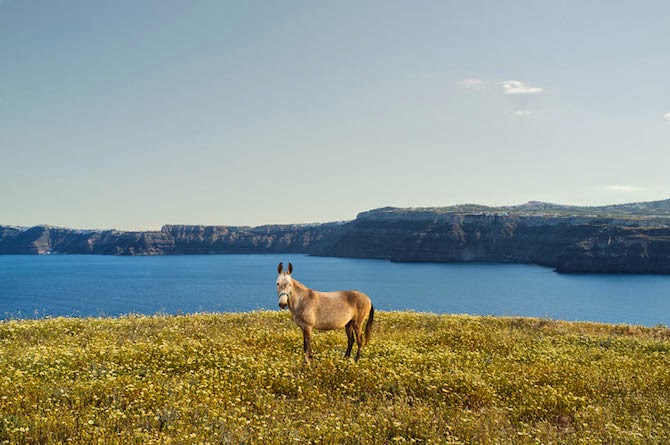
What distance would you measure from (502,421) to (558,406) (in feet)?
6.91

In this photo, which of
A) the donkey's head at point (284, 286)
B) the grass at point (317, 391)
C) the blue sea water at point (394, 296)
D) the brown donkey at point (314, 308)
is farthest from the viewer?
the blue sea water at point (394, 296)

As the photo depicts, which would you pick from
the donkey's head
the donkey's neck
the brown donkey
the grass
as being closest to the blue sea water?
the grass

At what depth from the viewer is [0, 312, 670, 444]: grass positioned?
817cm

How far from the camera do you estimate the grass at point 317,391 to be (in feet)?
26.8

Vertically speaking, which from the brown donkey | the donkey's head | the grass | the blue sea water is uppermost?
the donkey's head

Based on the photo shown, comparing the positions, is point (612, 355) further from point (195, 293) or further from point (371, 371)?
point (195, 293)

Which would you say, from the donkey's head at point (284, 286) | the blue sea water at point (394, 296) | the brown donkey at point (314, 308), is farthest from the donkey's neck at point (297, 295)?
the blue sea water at point (394, 296)

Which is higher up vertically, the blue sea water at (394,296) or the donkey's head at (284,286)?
the donkey's head at (284,286)

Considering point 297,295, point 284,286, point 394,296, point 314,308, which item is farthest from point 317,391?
point 394,296

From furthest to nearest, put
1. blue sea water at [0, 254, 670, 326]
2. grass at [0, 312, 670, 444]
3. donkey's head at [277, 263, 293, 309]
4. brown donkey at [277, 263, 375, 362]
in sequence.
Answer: blue sea water at [0, 254, 670, 326] → brown donkey at [277, 263, 375, 362] → donkey's head at [277, 263, 293, 309] → grass at [0, 312, 670, 444]

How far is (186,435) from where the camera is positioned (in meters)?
7.57

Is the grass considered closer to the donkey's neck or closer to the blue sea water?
the donkey's neck

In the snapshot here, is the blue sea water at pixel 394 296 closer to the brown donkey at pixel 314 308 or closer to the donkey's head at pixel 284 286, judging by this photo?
the brown donkey at pixel 314 308

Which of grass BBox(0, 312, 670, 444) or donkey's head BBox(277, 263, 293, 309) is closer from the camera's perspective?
grass BBox(0, 312, 670, 444)
